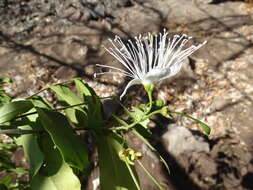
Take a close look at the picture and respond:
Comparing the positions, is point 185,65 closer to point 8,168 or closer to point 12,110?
point 8,168

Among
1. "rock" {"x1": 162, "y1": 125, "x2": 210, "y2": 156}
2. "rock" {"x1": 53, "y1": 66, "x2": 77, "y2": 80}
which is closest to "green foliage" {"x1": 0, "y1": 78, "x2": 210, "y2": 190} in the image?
"rock" {"x1": 162, "y1": 125, "x2": 210, "y2": 156}

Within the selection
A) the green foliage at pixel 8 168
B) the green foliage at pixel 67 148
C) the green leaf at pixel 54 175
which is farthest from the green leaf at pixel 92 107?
the green foliage at pixel 8 168

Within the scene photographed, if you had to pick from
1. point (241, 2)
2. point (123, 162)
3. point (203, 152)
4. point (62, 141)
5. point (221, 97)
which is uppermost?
point (241, 2)

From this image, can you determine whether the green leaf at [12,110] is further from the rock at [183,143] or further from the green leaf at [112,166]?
the rock at [183,143]

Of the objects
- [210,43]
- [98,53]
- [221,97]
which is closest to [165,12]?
[210,43]

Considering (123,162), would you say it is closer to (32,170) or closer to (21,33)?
(32,170)

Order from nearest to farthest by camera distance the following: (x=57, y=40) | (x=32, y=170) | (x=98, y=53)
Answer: (x=32, y=170)
(x=98, y=53)
(x=57, y=40)
